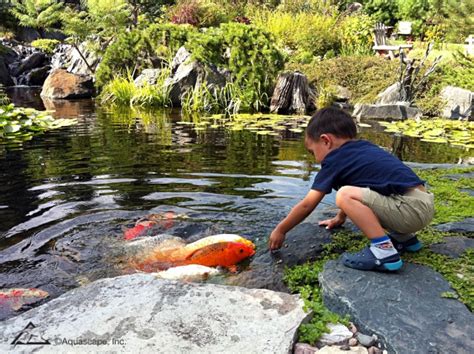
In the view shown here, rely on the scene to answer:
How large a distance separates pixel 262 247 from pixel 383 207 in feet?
3.60

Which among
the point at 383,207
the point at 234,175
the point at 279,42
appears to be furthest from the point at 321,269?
the point at 279,42

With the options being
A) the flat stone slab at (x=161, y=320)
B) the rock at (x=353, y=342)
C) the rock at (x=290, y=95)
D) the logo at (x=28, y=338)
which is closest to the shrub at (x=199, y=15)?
the rock at (x=290, y=95)

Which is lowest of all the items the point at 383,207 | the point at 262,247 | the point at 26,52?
the point at 262,247

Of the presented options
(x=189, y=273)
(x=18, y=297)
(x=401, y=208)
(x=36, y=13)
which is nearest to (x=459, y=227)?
(x=401, y=208)

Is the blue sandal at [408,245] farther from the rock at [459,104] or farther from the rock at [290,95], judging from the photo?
the rock at [290,95]

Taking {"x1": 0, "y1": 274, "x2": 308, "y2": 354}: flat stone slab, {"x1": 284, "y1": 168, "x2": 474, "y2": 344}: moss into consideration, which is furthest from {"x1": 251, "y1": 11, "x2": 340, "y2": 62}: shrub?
{"x1": 0, "y1": 274, "x2": 308, "y2": 354}: flat stone slab

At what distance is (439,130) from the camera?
887 cm

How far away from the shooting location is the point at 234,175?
19.1 feet

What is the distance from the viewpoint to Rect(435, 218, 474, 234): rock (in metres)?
3.41

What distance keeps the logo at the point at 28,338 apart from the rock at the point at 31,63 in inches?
868

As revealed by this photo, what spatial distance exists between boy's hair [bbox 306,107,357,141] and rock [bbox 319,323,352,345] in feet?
4.18

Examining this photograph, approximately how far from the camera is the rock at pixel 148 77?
550 inches

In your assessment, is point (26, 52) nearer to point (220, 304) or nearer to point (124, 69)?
point (124, 69)

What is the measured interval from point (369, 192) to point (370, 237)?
272 millimetres
